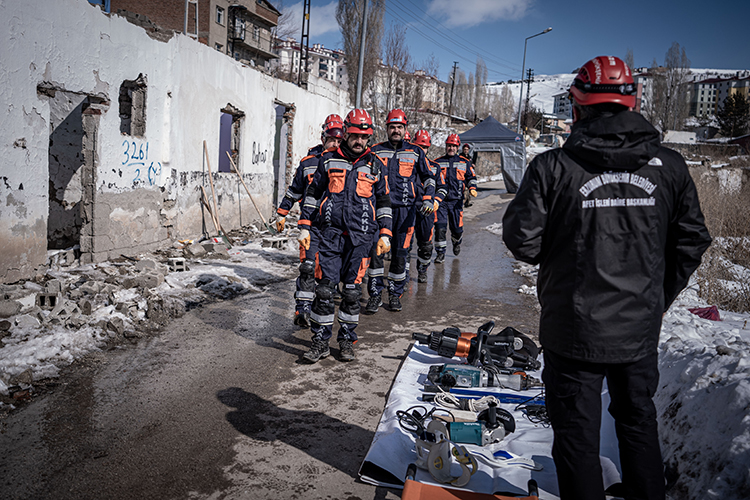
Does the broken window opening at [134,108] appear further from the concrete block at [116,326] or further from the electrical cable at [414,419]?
the electrical cable at [414,419]

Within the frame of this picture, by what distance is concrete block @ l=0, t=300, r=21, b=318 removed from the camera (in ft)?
18.6

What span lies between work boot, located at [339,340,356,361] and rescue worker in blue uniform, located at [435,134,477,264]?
478 cm

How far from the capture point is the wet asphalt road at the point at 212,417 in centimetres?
312

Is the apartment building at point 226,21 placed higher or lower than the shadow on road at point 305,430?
higher

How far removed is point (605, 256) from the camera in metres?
2.34

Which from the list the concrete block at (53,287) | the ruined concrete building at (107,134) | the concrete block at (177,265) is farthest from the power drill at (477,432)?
the ruined concrete building at (107,134)

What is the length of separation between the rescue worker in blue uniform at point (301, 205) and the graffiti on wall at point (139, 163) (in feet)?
13.5

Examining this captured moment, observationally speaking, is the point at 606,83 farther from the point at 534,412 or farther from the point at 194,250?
the point at 194,250

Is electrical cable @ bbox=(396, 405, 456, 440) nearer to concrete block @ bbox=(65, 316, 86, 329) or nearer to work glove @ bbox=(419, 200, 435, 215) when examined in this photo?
concrete block @ bbox=(65, 316, 86, 329)

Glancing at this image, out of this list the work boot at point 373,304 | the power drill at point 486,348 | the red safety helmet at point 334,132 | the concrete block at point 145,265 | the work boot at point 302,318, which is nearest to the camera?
the power drill at point 486,348

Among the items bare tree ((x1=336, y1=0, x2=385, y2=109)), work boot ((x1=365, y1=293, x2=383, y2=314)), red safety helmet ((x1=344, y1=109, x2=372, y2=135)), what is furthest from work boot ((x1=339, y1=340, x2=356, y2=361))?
bare tree ((x1=336, y1=0, x2=385, y2=109))

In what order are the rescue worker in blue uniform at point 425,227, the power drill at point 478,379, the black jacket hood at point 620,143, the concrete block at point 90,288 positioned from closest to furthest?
the black jacket hood at point 620,143, the power drill at point 478,379, the concrete block at point 90,288, the rescue worker in blue uniform at point 425,227

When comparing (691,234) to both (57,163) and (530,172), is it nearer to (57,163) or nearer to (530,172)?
(530,172)

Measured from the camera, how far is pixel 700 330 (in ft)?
Answer: 15.9
